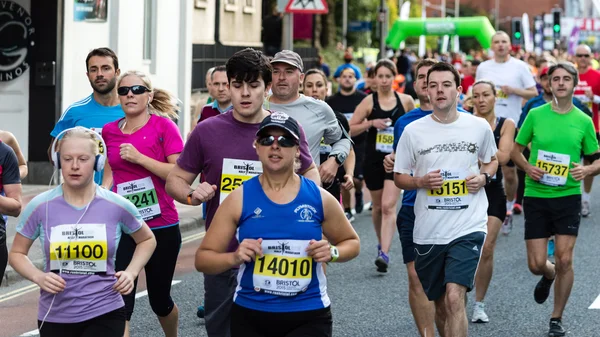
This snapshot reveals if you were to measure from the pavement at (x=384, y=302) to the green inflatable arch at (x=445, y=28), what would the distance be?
40294 millimetres

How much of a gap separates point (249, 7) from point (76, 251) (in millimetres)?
26033

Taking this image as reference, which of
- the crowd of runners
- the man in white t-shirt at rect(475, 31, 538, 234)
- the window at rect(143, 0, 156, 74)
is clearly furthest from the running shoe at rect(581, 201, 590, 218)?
the window at rect(143, 0, 156, 74)

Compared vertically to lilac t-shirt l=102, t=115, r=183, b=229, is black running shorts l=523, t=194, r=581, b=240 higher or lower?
A: lower

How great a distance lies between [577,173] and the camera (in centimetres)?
902

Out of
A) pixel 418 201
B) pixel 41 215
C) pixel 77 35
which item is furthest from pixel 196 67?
pixel 41 215

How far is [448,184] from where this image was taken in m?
7.37

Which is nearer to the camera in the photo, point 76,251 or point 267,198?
point 267,198

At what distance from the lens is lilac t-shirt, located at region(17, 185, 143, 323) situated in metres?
5.52

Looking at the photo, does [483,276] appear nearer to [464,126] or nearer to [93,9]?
[464,126]

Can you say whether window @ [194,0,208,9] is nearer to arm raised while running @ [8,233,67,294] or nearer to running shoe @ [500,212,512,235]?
running shoe @ [500,212,512,235]

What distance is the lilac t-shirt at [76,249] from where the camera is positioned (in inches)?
217

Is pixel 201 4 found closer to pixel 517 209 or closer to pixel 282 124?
pixel 517 209

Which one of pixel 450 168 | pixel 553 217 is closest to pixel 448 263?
pixel 450 168

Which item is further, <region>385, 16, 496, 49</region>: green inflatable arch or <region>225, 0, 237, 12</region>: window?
<region>385, 16, 496, 49</region>: green inflatable arch
